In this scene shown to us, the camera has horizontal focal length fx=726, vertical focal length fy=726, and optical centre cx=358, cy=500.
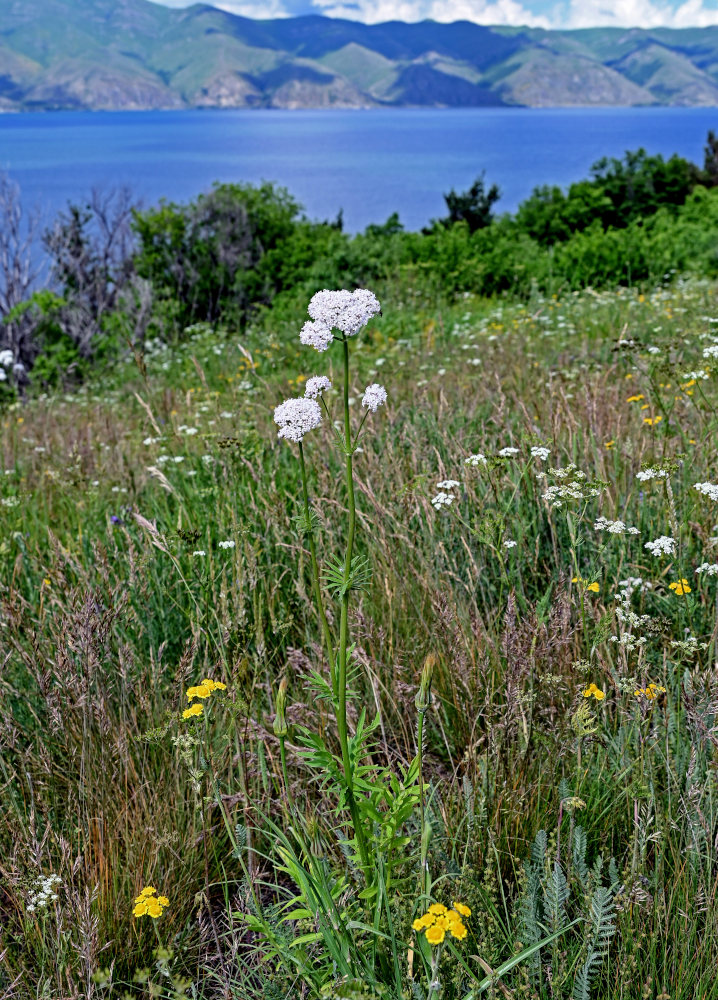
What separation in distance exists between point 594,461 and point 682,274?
9.57 metres

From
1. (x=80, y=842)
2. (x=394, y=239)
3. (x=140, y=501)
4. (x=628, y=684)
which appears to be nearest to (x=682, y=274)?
(x=394, y=239)

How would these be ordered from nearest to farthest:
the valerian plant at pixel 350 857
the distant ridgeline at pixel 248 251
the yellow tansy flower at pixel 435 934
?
1. the yellow tansy flower at pixel 435 934
2. the valerian plant at pixel 350 857
3. the distant ridgeline at pixel 248 251

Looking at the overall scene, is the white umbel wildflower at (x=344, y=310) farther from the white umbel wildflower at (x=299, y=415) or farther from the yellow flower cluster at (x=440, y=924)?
the yellow flower cluster at (x=440, y=924)

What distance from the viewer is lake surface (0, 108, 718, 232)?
60.7 m

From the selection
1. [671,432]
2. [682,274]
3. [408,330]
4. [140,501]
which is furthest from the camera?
[682,274]

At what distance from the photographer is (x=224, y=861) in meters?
1.93

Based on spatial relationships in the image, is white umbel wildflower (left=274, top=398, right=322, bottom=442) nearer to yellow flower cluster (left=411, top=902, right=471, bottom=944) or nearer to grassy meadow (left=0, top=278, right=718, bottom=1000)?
grassy meadow (left=0, top=278, right=718, bottom=1000)

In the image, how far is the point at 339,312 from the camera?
4.44 feet

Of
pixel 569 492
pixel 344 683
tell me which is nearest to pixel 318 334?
pixel 344 683

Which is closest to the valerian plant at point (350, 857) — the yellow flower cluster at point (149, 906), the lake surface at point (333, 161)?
the yellow flower cluster at point (149, 906)

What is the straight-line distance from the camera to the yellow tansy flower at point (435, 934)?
3.66 ft

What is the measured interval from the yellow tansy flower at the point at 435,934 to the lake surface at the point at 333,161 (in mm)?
27712

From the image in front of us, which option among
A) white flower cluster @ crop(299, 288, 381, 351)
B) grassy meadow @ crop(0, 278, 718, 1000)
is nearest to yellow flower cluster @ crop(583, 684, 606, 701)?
grassy meadow @ crop(0, 278, 718, 1000)

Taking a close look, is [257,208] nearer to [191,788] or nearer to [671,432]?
[671,432]
